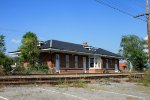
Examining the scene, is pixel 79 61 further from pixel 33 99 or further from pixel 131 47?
pixel 33 99

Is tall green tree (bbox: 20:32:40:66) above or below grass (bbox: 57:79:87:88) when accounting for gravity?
above

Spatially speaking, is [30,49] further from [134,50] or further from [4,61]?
[134,50]

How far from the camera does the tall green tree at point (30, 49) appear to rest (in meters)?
35.9

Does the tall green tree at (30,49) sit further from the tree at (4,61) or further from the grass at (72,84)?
the grass at (72,84)

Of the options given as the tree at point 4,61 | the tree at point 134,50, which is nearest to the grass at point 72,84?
the tree at point 4,61

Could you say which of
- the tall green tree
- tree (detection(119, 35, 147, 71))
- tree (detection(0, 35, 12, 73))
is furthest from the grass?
tree (detection(119, 35, 147, 71))

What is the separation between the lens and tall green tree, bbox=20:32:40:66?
3594cm

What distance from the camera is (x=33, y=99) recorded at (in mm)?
11898

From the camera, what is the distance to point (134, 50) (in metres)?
61.2

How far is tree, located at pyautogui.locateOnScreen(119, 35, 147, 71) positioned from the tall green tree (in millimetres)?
28470

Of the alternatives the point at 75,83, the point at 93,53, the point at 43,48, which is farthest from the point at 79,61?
the point at 75,83

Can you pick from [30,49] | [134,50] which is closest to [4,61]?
[30,49]

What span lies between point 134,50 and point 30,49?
30.7 m

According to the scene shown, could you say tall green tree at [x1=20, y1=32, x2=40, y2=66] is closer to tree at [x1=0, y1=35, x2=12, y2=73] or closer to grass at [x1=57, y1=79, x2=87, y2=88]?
tree at [x1=0, y1=35, x2=12, y2=73]
